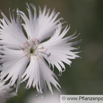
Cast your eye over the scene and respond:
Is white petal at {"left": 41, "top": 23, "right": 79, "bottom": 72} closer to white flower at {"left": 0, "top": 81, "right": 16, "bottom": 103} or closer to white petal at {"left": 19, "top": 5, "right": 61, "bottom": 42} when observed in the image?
white petal at {"left": 19, "top": 5, "right": 61, "bottom": 42}

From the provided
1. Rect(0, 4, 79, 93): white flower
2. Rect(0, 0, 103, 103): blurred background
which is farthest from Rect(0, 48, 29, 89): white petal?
Rect(0, 0, 103, 103): blurred background

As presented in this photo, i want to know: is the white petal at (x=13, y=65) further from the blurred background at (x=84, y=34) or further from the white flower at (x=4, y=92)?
the blurred background at (x=84, y=34)

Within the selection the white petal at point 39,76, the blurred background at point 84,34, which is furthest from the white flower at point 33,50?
the blurred background at point 84,34

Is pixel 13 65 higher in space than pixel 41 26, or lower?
lower

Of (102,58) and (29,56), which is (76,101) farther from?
(102,58)

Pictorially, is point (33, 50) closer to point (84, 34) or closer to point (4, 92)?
point (4, 92)

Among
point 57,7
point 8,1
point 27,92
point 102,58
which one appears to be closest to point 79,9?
point 57,7

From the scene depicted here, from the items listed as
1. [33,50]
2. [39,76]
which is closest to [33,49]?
[33,50]
